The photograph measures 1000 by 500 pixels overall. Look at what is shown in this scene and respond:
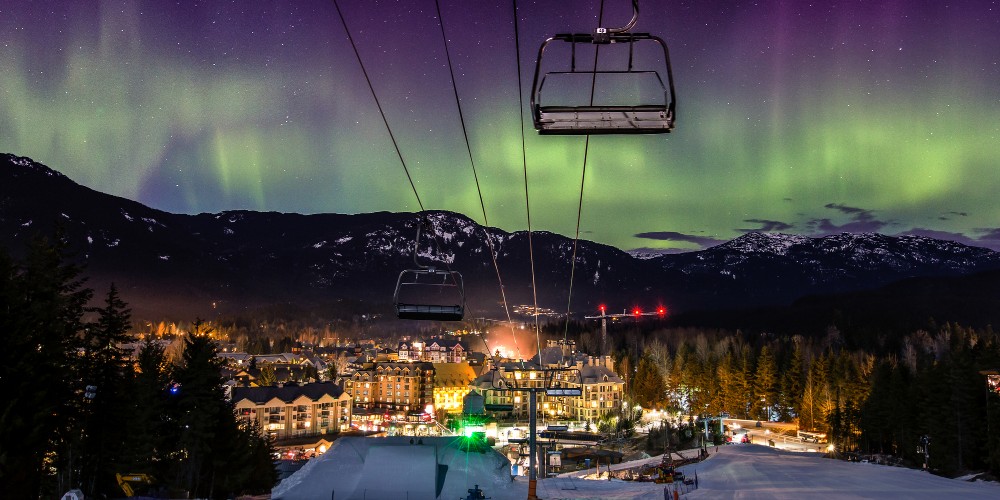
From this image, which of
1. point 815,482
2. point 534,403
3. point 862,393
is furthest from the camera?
point 862,393

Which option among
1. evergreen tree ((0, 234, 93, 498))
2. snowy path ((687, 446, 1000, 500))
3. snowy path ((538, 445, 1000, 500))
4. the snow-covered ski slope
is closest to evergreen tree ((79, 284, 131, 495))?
evergreen tree ((0, 234, 93, 498))

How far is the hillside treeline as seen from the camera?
49.4m

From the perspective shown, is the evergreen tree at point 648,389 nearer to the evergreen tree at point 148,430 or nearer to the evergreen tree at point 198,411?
the evergreen tree at point 198,411

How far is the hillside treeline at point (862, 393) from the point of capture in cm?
4944

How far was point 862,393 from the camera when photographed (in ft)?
269

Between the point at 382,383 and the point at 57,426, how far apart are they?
119 metres

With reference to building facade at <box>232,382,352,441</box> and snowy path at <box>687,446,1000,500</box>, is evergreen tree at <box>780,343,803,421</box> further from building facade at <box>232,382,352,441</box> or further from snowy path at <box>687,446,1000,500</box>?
building facade at <box>232,382,352,441</box>

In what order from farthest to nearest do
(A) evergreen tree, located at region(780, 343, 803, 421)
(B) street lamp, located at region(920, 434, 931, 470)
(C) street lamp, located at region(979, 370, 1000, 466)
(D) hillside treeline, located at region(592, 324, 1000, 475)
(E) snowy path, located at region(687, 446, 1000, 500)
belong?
(A) evergreen tree, located at region(780, 343, 803, 421) < (B) street lamp, located at region(920, 434, 931, 470) < (D) hillside treeline, located at region(592, 324, 1000, 475) < (C) street lamp, located at region(979, 370, 1000, 466) < (E) snowy path, located at region(687, 446, 1000, 500)

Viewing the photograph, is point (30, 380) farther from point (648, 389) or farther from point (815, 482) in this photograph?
point (648, 389)

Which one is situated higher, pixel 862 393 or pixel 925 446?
pixel 862 393

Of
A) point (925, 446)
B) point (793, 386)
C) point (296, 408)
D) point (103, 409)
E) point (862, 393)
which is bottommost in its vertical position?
point (296, 408)

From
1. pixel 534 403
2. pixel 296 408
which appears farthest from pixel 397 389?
pixel 534 403

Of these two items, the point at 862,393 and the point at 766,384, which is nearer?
the point at 862,393

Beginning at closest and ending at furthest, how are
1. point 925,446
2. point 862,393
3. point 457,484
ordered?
point 457,484 → point 925,446 → point 862,393
